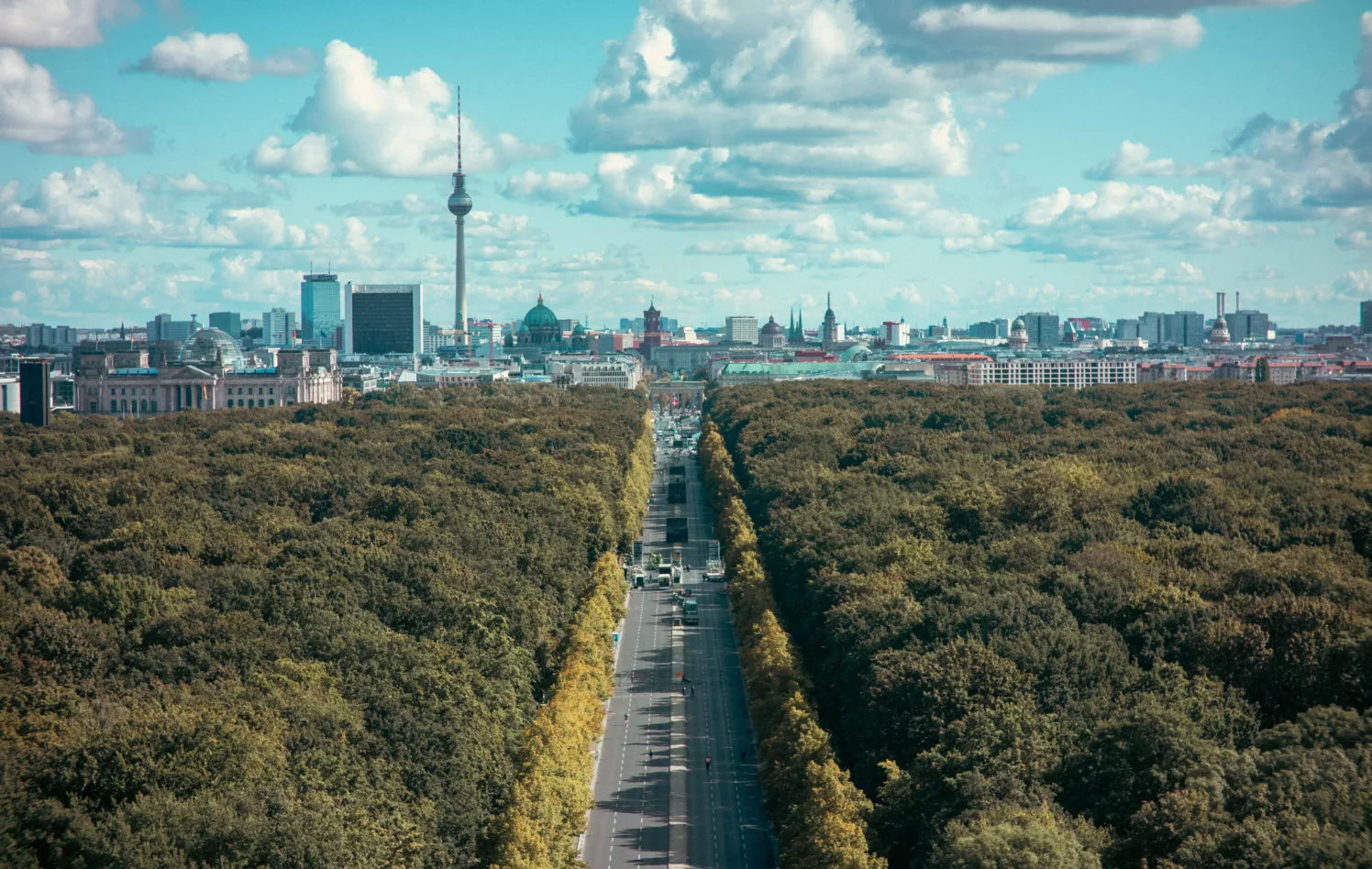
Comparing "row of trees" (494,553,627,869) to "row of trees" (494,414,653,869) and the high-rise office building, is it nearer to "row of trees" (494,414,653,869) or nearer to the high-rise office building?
"row of trees" (494,414,653,869)

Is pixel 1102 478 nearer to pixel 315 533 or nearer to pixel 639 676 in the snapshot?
pixel 639 676

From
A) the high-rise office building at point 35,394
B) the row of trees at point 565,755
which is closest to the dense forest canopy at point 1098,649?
the row of trees at point 565,755

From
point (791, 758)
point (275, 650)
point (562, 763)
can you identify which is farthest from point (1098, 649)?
point (275, 650)

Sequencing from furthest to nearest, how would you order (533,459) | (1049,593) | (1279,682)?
(533,459), (1049,593), (1279,682)

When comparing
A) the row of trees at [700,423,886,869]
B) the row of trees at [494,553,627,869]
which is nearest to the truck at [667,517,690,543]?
the row of trees at [700,423,886,869]

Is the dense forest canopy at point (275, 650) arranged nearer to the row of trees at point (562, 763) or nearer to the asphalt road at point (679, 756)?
the row of trees at point (562, 763)

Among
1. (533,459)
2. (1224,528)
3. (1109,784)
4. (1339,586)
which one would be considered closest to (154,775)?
(1109,784)
